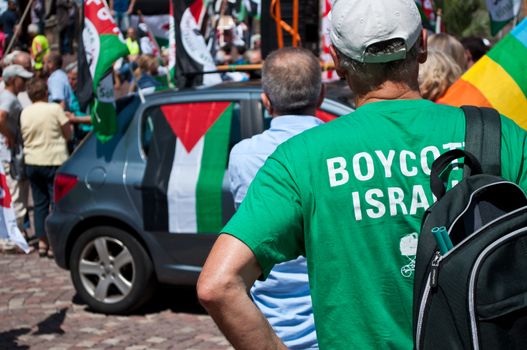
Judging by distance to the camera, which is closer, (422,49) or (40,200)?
(422,49)

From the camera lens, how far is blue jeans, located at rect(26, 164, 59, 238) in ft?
31.7

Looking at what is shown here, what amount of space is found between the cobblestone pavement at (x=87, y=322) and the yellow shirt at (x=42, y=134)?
1.39 meters

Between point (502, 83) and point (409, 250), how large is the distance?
2369 millimetres

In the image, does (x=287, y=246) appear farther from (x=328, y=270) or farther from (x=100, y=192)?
(x=100, y=192)

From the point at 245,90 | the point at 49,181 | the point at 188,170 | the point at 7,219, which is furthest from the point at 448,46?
the point at 49,181

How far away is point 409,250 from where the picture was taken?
2.05m

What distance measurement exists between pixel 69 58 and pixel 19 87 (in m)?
17.1

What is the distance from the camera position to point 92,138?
24.8ft

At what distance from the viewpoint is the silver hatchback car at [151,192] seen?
679 centimetres

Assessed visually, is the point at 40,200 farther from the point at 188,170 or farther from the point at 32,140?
the point at 188,170

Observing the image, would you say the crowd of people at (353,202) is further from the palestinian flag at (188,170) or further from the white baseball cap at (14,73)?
the white baseball cap at (14,73)

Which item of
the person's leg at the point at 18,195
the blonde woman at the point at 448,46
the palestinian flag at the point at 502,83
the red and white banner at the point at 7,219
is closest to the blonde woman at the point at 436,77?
the palestinian flag at the point at 502,83

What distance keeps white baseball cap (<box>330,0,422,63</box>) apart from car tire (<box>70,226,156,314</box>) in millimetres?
5138

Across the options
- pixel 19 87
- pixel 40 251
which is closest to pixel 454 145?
pixel 40 251
